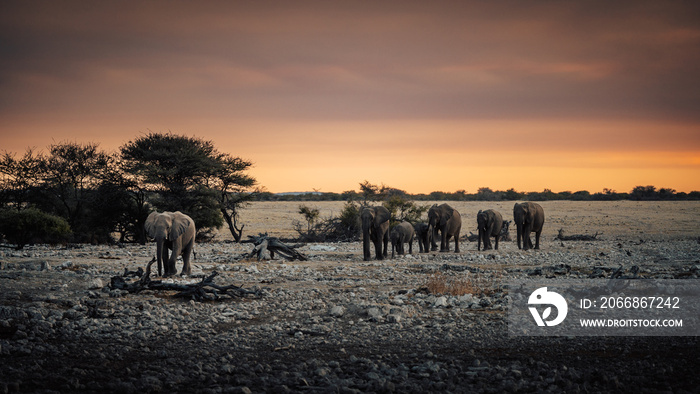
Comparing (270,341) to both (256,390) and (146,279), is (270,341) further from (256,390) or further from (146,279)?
(146,279)

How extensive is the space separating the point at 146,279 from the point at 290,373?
7.52m

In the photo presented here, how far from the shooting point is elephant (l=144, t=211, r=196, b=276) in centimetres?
1647

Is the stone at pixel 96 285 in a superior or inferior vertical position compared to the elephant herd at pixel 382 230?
inferior

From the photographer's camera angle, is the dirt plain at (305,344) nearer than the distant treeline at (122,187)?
Yes

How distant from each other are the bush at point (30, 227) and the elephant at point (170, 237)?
14094 millimetres

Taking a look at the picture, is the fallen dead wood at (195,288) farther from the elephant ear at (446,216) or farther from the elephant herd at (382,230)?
the elephant ear at (446,216)

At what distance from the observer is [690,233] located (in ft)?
127

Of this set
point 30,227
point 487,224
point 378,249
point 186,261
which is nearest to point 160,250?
point 186,261

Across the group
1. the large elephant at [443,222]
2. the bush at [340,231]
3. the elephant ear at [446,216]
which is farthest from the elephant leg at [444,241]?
the bush at [340,231]

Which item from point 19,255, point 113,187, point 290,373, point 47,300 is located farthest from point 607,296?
point 113,187

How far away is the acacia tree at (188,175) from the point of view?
35013mm

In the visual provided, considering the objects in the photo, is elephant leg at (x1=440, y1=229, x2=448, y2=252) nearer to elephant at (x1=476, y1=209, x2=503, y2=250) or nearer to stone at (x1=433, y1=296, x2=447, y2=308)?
elephant at (x1=476, y1=209, x2=503, y2=250)

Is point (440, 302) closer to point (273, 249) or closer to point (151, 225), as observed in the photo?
point (151, 225)

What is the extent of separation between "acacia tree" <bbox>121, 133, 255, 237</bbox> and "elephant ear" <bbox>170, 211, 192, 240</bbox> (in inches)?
690
